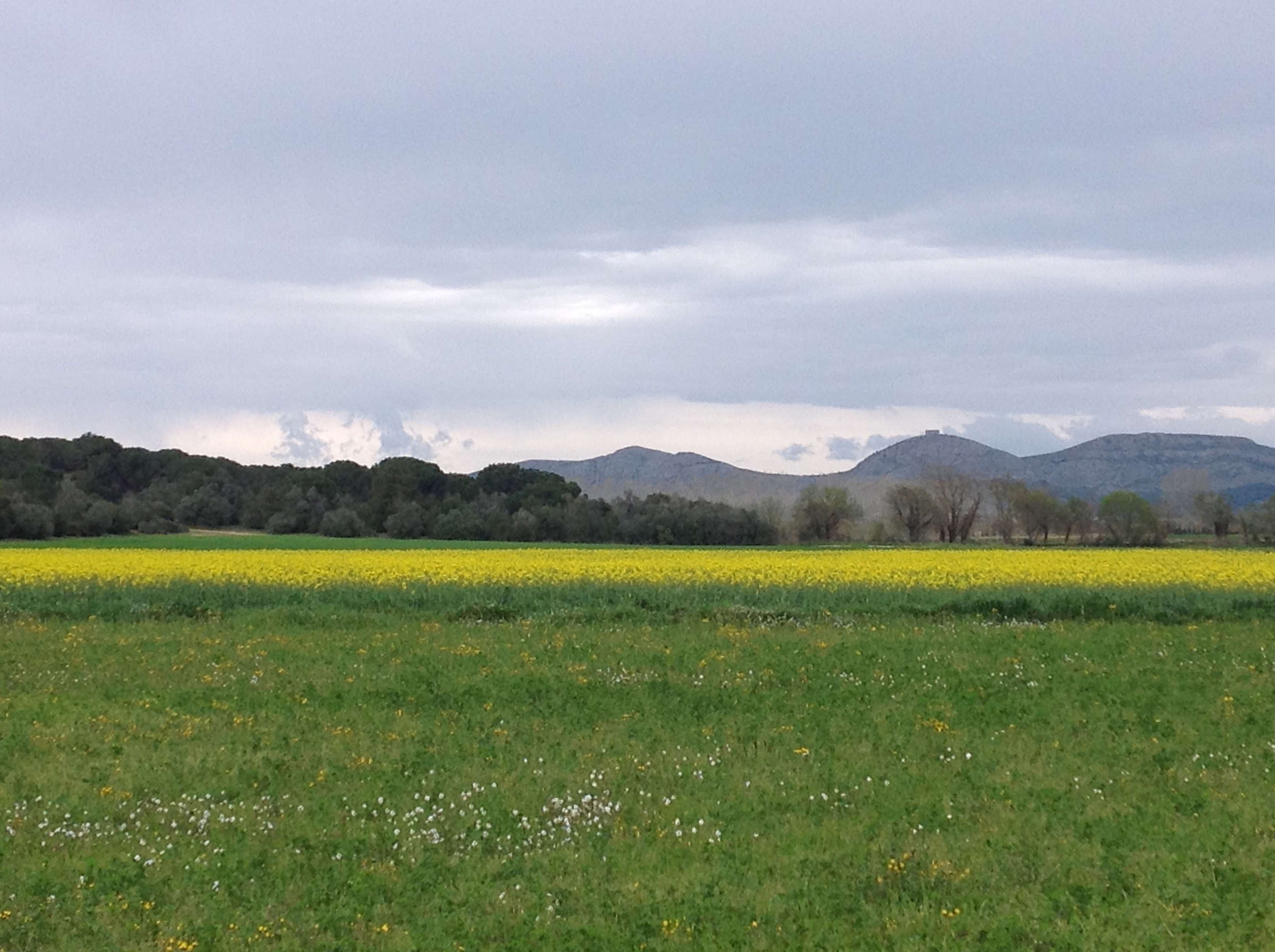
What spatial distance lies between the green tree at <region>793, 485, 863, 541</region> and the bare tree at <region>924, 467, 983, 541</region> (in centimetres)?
1007

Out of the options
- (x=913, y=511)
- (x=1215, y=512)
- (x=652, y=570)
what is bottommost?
(x=652, y=570)

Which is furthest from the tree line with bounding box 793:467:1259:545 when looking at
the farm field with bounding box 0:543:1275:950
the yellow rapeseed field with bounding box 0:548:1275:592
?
the farm field with bounding box 0:543:1275:950

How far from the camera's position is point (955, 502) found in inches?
4412

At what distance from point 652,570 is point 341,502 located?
74.3m

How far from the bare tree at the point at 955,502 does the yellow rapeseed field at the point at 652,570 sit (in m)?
63.2

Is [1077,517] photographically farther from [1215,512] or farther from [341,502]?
[341,502]

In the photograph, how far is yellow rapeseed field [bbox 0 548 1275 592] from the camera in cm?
3412

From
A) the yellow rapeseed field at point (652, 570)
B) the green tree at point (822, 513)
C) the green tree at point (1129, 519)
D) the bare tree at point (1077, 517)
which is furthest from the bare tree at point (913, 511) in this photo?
the yellow rapeseed field at point (652, 570)

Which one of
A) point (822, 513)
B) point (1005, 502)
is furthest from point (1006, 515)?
point (822, 513)

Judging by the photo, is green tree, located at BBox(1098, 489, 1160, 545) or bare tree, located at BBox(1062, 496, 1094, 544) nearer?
green tree, located at BBox(1098, 489, 1160, 545)

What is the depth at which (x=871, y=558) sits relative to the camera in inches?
1886

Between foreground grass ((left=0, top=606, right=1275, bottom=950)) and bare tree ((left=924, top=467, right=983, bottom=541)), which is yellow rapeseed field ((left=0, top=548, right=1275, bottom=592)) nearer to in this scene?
foreground grass ((left=0, top=606, right=1275, bottom=950))

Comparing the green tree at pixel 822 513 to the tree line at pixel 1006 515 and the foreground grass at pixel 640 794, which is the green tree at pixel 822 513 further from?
the foreground grass at pixel 640 794

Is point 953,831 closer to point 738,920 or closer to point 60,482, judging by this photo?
point 738,920
